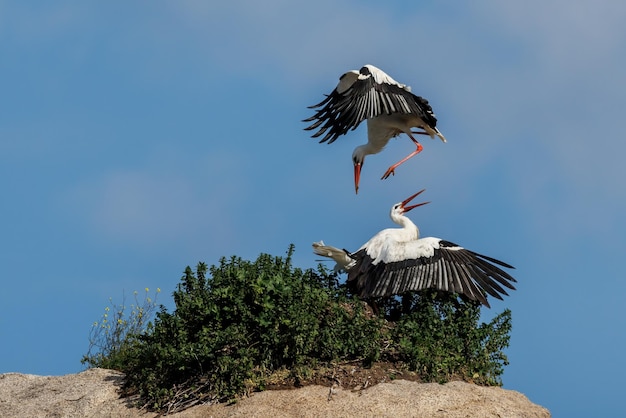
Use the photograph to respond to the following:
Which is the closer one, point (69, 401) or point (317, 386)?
point (317, 386)

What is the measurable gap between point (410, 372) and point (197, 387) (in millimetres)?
2331

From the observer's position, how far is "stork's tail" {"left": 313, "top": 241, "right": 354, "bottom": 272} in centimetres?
1183

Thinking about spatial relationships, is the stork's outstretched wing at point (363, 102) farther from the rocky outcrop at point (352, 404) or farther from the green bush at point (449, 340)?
the rocky outcrop at point (352, 404)

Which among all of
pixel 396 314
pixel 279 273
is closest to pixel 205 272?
pixel 279 273

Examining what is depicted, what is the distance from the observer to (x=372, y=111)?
12.4m

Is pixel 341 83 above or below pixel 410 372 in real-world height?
above

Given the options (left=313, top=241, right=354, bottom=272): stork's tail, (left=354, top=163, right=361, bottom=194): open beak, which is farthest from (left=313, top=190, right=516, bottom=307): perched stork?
(left=354, top=163, right=361, bottom=194): open beak

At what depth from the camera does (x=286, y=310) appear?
9734 millimetres

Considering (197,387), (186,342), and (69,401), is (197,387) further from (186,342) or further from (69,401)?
(69,401)

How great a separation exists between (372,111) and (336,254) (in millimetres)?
2071

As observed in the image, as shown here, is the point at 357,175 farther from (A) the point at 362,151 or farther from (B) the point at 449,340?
(B) the point at 449,340

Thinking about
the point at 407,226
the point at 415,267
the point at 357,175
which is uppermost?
the point at 357,175

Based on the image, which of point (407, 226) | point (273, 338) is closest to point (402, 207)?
point (407, 226)

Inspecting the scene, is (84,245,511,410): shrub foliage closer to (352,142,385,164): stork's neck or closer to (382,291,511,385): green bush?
(382,291,511,385): green bush
